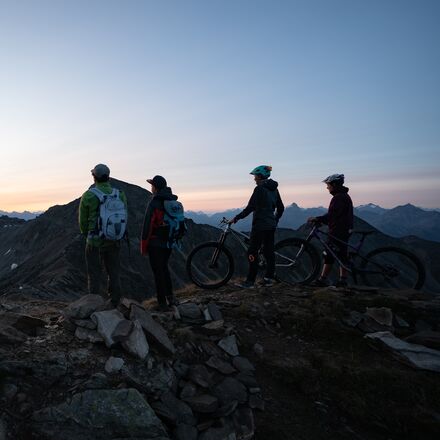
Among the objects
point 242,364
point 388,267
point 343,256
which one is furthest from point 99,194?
point 388,267

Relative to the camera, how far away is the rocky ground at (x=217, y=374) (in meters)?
4.92

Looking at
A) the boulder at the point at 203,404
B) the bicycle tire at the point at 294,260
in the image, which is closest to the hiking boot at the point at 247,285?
the bicycle tire at the point at 294,260

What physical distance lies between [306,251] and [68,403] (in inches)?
301

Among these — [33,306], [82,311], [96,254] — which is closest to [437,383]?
[82,311]

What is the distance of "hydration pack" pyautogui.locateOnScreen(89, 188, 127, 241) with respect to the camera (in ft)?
23.8

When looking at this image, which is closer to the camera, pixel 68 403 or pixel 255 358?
pixel 68 403

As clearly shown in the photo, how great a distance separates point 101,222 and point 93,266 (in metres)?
1.11

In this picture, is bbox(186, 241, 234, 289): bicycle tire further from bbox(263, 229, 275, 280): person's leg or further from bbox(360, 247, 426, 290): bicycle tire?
bbox(360, 247, 426, 290): bicycle tire

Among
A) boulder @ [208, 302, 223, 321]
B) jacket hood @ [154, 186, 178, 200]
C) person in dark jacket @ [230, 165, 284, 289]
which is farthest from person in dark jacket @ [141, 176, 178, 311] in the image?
person in dark jacket @ [230, 165, 284, 289]

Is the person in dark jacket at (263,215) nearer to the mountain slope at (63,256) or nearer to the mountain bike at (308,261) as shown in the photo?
the mountain bike at (308,261)

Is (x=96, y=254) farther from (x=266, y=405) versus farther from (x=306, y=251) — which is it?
(x=306, y=251)

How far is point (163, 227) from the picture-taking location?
26.3 feet

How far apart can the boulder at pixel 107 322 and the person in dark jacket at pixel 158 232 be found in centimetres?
174

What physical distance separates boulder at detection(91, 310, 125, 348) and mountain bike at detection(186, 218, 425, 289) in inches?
143
